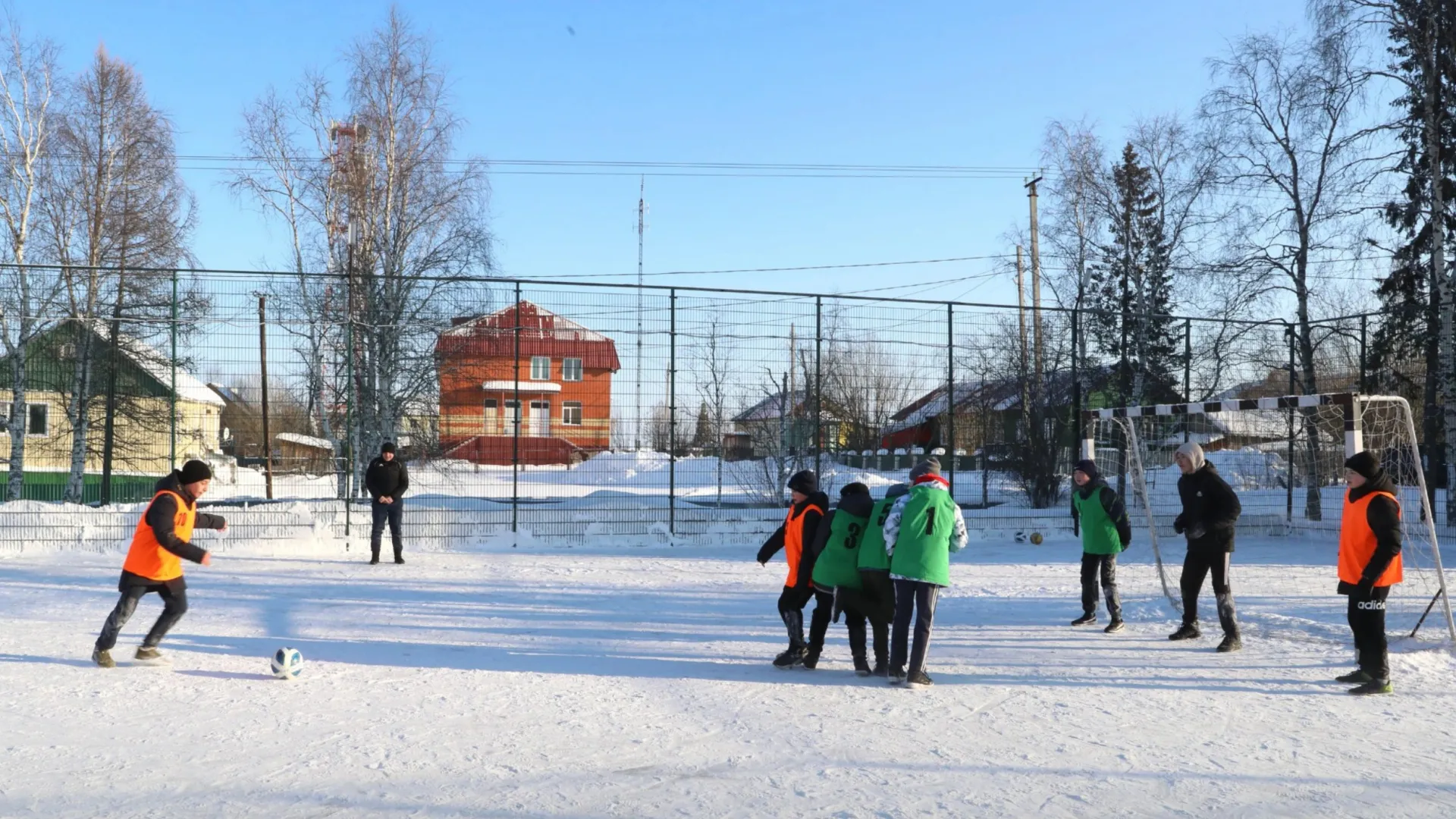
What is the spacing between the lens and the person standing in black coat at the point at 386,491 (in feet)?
43.3

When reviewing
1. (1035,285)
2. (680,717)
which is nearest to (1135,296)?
(1035,285)

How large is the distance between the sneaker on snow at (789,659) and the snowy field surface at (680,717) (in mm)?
81

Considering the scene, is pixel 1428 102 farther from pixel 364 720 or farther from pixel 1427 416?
pixel 364 720

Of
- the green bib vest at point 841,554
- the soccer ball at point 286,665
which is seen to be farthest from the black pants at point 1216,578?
the soccer ball at point 286,665

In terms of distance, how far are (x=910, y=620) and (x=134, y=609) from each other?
5594mm

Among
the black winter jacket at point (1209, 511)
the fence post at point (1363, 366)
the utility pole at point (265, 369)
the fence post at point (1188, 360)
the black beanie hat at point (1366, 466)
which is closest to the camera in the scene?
Result: the black beanie hat at point (1366, 466)

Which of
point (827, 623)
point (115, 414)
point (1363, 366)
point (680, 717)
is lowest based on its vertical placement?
point (680, 717)

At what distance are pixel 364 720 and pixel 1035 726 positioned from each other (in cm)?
390

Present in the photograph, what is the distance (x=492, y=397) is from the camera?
15.4 metres

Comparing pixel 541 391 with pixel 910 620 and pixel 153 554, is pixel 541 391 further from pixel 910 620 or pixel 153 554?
pixel 910 620

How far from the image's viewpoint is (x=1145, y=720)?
19.7 feet

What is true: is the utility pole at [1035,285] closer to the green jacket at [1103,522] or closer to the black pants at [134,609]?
the green jacket at [1103,522]

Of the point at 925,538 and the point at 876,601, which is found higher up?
the point at 925,538

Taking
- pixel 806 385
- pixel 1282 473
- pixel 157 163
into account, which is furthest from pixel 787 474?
pixel 157 163
